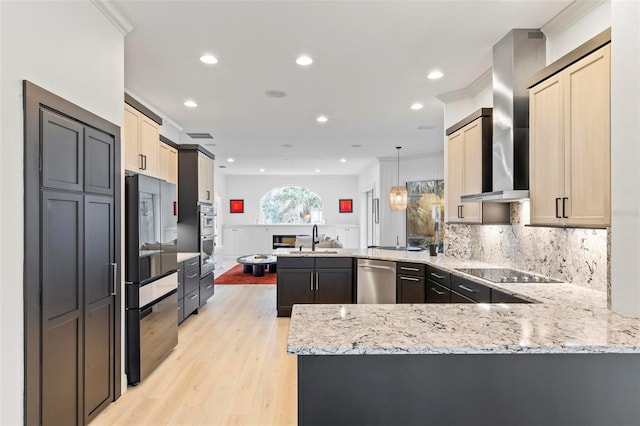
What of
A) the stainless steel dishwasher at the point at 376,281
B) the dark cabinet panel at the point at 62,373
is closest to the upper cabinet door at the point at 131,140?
the dark cabinet panel at the point at 62,373

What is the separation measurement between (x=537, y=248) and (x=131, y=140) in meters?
3.57

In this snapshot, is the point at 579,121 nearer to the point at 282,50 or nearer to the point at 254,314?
the point at 282,50

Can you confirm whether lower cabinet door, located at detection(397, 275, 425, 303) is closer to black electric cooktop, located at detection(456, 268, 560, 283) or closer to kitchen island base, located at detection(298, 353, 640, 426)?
black electric cooktop, located at detection(456, 268, 560, 283)

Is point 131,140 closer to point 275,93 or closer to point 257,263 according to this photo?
point 275,93

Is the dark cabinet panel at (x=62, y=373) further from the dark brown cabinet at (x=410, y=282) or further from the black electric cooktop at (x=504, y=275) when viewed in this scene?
the dark brown cabinet at (x=410, y=282)

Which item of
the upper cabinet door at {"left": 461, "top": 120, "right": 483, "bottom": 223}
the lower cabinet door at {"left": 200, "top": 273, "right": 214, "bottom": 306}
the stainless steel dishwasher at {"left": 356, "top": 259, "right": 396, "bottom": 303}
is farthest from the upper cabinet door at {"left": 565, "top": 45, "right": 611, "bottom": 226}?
the lower cabinet door at {"left": 200, "top": 273, "right": 214, "bottom": 306}

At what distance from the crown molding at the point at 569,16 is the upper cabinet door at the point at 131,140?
3.38m

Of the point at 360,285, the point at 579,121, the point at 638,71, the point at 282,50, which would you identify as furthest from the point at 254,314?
the point at 638,71

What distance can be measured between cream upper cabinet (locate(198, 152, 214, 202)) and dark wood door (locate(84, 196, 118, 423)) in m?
2.89

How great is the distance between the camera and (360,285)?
189 inches

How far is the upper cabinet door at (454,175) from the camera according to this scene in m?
3.94

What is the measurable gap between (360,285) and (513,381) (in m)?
3.41

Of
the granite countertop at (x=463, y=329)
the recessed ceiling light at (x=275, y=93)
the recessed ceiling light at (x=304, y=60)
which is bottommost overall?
the granite countertop at (x=463, y=329)

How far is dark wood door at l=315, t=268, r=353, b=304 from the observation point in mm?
4902
